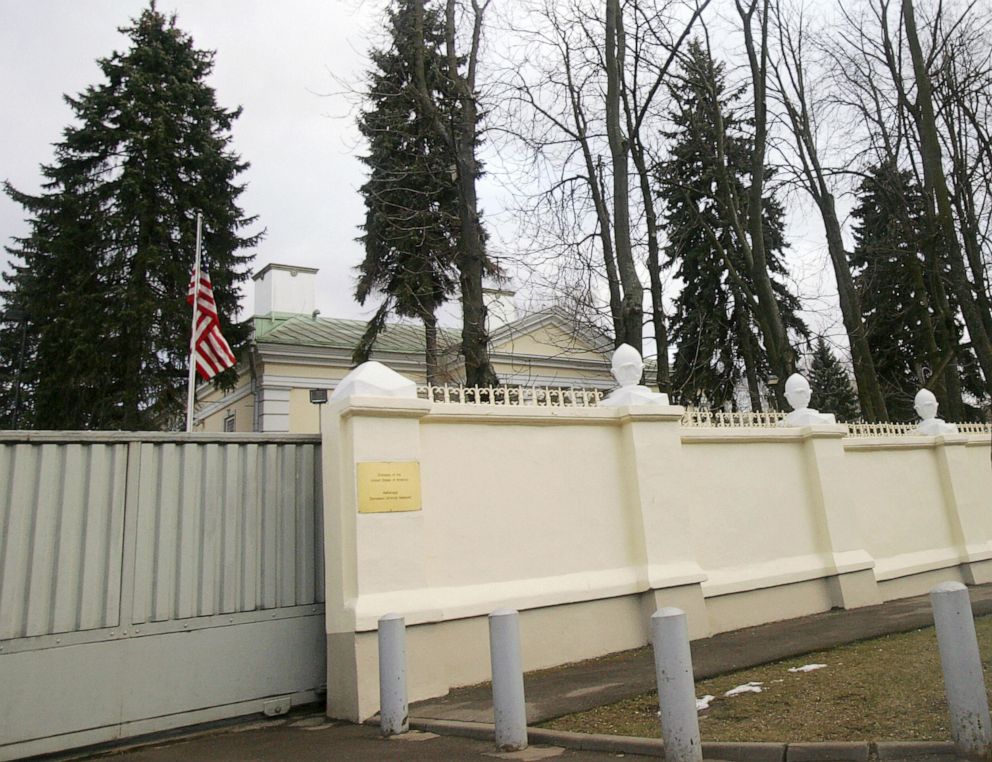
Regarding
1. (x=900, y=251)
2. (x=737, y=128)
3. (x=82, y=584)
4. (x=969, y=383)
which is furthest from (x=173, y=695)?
(x=969, y=383)

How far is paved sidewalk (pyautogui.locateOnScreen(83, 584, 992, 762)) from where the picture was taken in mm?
4160

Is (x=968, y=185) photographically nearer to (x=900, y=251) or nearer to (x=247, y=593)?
(x=900, y=251)

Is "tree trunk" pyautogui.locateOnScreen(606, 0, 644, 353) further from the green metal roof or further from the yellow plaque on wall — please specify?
the green metal roof

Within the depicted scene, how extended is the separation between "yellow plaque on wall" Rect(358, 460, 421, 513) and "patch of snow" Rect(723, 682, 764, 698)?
2914mm

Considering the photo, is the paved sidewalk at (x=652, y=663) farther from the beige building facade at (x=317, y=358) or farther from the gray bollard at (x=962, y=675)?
the beige building facade at (x=317, y=358)

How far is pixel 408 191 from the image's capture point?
17656mm

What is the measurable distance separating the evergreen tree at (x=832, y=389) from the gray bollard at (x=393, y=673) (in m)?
34.2

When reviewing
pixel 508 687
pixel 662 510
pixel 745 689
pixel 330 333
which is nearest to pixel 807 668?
pixel 745 689

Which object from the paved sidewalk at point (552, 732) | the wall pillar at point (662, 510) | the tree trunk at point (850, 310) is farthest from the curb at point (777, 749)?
the tree trunk at point (850, 310)

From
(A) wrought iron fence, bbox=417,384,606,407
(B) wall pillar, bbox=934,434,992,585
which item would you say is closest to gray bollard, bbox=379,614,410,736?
(A) wrought iron fence, bbox=417,384,606,407

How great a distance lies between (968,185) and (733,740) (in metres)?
16.9

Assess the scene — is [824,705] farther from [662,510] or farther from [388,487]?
[388,487]

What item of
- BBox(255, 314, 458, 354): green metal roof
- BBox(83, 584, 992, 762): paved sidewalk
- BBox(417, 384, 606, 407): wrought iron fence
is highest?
BBox(255, 314, 458, 354): green metal roof

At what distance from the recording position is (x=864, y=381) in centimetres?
1608
